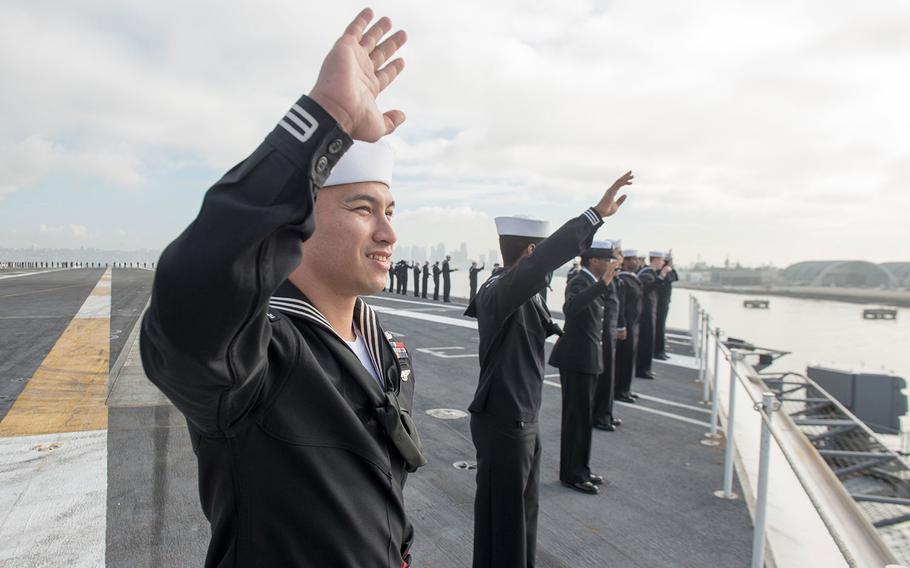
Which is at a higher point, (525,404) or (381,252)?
(381,252)

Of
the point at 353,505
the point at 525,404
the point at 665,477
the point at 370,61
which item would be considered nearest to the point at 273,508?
the point at 353,505

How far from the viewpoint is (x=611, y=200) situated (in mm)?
3086

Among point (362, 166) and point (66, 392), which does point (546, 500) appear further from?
point (66, 392)

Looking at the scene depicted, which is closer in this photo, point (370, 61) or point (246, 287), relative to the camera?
point (246, 287)

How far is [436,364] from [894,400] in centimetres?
925

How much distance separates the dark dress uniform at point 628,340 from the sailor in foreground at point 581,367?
2913 millimetres

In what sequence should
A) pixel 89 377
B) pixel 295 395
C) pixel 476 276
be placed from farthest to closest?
pixel 476 276 < pixel 89 377 < pixel 295 395

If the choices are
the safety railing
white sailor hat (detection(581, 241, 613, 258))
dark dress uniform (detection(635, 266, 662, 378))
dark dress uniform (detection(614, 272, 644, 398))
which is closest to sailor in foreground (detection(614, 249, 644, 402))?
dark dress uniform (detection(614, 272, 644, 398))

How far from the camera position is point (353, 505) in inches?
48.8

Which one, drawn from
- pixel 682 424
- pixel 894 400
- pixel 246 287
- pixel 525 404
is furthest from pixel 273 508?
pixel 894 400

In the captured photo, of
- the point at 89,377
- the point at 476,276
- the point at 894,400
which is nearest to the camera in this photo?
the point at 89,377

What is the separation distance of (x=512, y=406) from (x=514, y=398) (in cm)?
5

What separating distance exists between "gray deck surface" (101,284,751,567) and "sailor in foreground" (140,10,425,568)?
225 cm

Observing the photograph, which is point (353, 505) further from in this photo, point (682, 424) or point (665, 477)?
point (682, 424)
